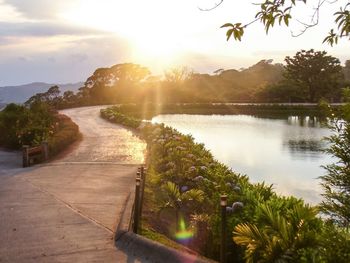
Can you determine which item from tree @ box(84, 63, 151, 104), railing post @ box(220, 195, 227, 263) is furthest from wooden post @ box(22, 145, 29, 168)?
tree @ box(84, 63, 151, 104)

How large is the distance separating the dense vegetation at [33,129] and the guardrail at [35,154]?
81 cm

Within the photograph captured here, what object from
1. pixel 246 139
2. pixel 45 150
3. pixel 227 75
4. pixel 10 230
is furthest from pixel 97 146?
pixel 227 75

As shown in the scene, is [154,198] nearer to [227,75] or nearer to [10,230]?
[10,230]

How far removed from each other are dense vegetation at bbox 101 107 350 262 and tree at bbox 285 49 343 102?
52.4 metres

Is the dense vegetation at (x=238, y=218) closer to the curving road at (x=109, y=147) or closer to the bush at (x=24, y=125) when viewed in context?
the curving road at (x=109, y=147)

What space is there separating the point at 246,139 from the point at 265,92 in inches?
1717

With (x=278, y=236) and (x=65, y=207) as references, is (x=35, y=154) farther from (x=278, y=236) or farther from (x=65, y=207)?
(x=278, y=236)

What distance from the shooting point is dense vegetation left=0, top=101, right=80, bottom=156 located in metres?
20.7

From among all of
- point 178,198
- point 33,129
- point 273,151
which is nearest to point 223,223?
point 178,198

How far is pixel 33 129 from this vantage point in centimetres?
2156

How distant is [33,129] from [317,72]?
161 feet

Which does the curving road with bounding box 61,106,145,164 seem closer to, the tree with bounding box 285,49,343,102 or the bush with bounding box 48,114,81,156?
the bush with bounding box 48,114,81,156

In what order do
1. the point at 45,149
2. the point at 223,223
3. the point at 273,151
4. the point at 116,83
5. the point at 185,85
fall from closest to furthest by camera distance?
the point at 223,223 < the point at 45,149 < the point at 273,151 < the point at 116,83 < the point at 185,85

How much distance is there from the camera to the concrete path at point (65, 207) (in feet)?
23.3
